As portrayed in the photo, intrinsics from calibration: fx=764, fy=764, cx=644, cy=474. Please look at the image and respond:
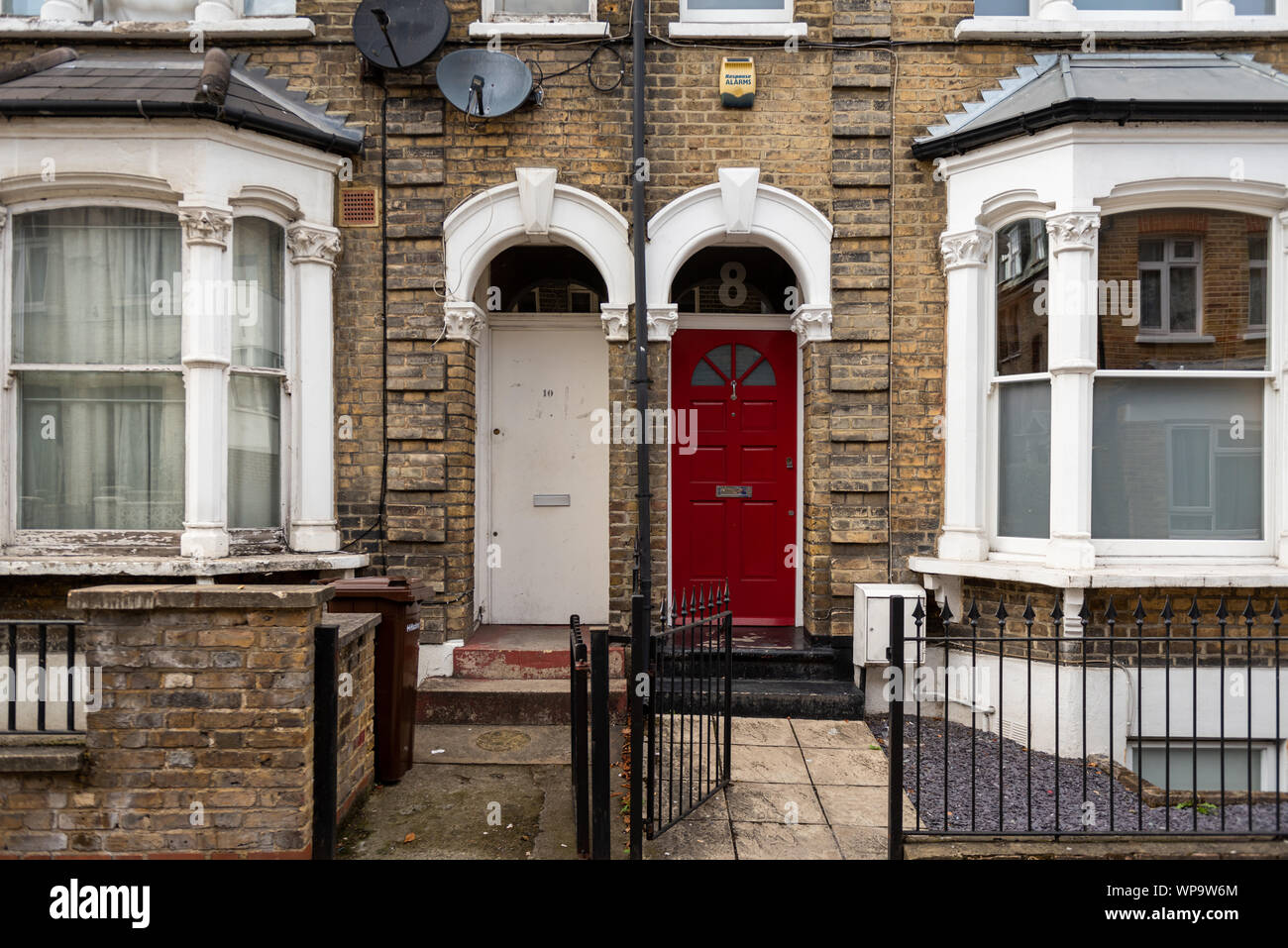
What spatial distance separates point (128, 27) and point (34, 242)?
1.68 metres

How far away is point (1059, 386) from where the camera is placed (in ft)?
16.1

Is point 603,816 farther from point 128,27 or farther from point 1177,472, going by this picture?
point 128,27

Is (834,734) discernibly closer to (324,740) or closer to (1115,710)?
(1115,710)

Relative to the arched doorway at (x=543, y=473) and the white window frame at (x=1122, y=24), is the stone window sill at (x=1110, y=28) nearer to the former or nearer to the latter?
the white window frame at (x=1122, y=24)

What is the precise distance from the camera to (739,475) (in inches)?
242

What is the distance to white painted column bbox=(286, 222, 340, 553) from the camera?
5379 mm

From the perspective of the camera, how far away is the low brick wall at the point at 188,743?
126 inches

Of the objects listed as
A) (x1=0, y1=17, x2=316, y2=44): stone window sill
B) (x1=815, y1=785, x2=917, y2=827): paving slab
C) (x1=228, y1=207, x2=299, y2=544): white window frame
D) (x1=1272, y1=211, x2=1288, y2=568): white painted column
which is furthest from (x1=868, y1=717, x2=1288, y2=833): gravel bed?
(x1=0, y1=17, x2=316, y2=44): stone window sill

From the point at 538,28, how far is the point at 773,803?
5.26 metres

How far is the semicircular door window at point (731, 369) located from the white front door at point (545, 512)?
3.17 feet

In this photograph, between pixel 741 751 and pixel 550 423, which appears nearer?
pixel 741 751

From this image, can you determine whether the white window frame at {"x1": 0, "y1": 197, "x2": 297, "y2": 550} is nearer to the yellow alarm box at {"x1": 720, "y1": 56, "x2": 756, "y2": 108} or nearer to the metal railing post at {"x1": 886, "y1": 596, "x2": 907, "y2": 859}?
the yellow alarm box at {"x1": 720, "y1": 56, "x2": 756, "y2": 108}

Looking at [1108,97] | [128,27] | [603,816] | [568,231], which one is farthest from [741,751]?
[128,27]

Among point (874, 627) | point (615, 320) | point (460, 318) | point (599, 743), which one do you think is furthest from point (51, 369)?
point (874, 627)
